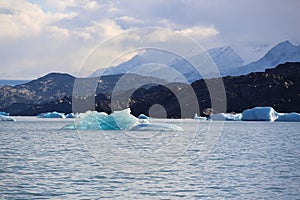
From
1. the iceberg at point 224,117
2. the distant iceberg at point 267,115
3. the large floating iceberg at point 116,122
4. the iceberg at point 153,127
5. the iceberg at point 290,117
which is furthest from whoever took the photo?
the iceberg at point 224,117

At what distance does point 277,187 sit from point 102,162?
439 inches

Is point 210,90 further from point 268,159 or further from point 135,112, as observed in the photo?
point 268,159

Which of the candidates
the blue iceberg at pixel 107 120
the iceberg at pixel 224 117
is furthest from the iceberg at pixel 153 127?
the iceberg at pixel 224 117

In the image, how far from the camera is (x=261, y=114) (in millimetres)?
114125

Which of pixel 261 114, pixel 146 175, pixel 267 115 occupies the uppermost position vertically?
pixel 261 114

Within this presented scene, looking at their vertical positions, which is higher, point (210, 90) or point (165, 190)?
point (210, 90)

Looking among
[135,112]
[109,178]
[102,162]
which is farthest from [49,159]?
[135,112]

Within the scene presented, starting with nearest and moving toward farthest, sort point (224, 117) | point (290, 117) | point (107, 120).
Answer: point (107, 120), point (290, 117), point (224, 117)

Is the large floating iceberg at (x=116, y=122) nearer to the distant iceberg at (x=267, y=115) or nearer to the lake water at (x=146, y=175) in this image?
the lake water at (x=146, y=175)

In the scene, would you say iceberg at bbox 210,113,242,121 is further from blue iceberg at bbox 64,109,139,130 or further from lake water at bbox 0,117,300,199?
lake water at bbox 0,117,300,199

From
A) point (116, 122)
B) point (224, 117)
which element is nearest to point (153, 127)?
point (116, 122)

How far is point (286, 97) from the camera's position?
544 feet

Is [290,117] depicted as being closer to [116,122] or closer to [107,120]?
[107,120]

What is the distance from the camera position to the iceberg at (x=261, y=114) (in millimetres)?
111375
